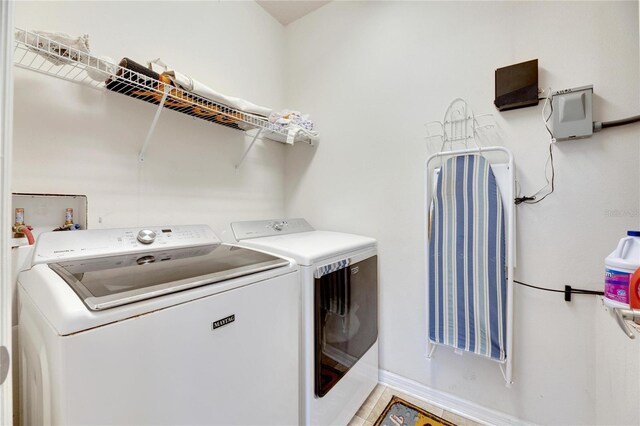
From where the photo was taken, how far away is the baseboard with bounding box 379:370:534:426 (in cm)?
146

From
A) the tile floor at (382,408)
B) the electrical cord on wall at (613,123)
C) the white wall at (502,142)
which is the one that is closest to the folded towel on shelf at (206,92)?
the white wall at (502,142)

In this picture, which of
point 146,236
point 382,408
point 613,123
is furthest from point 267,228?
point 613,123

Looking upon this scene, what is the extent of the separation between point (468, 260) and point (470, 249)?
2.4 inches

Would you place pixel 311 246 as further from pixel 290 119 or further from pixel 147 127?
pixel 147 127

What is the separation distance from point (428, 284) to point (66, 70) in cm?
211

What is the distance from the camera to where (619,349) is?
1026 mm

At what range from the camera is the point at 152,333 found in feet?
2.37

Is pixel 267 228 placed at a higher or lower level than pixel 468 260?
higher

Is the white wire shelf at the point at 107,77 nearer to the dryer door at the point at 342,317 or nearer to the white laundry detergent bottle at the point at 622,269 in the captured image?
the dryer door at the point at 342,317

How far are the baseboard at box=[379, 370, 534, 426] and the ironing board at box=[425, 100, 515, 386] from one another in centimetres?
28

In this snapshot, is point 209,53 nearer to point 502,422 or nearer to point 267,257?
point 267,257

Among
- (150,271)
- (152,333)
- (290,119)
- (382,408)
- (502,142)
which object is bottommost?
(382,408)

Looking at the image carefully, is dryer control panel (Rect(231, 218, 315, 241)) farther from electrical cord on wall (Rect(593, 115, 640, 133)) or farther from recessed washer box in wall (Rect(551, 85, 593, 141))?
electrical cord on wall (Rect(593, 115, 640, 133))

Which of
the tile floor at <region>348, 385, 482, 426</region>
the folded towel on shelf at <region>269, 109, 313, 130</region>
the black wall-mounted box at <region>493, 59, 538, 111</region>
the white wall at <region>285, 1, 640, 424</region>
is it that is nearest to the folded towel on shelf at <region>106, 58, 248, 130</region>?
the folded towel on shelf at <region>269, 109, 313, 130</region>
